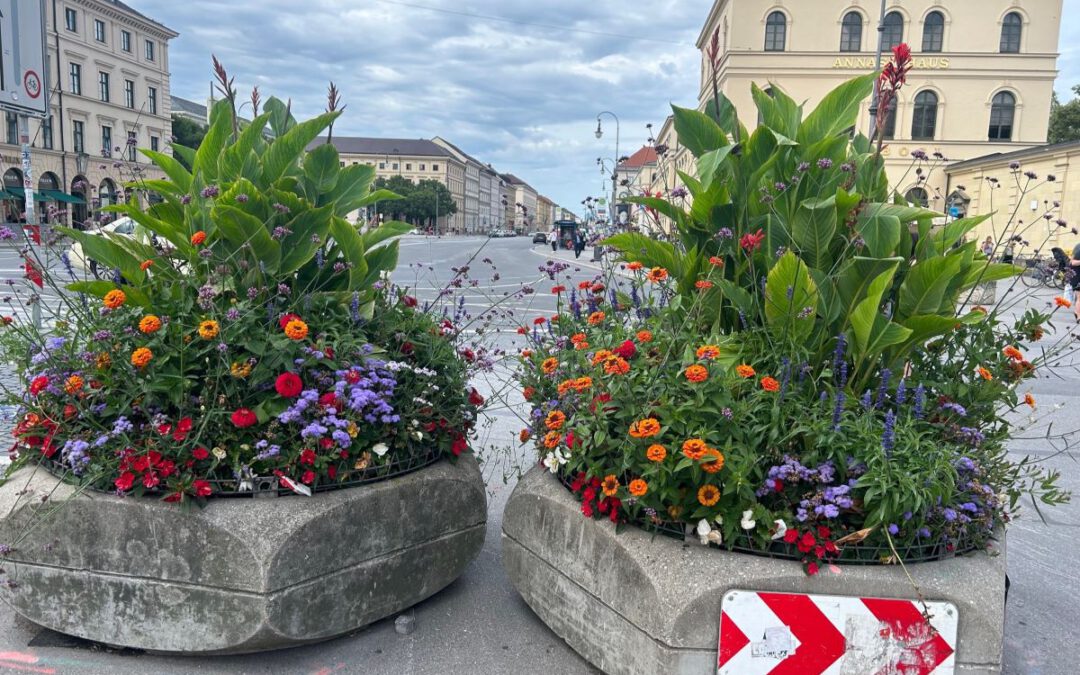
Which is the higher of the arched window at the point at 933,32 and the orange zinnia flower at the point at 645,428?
the arched window at the point at 933,32

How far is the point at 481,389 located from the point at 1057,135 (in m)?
58.5

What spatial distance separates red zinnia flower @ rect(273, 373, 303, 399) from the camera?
2354 mm

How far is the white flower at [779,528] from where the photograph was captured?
2031 millimetres

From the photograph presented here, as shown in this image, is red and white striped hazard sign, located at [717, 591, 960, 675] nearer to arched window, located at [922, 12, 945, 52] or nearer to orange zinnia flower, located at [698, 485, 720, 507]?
orange zinnia flower, located at [698, 485, 720, 507]

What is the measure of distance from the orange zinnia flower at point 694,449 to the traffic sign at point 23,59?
16.3 feet

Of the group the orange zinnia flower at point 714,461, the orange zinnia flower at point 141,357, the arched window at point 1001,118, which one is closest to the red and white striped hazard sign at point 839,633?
the orange zinnia flower at point 714,461

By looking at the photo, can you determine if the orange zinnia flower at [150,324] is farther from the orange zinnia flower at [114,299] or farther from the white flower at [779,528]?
the white flower at [779,528]

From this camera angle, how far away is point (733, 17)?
148 ft

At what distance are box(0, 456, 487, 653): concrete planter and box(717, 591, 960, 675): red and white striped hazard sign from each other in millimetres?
1166

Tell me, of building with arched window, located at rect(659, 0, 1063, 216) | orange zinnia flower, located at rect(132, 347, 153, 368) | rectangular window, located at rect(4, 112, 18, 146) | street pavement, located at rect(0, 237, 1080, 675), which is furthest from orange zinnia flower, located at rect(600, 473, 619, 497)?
rectangular window, located at rect(4, 112, 18, 146)

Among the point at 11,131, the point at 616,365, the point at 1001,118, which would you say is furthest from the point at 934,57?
the point at 11,131

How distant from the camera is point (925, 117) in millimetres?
45625

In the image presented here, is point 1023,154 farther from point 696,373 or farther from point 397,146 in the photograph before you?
point 397,146

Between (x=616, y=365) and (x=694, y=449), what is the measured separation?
37cm
